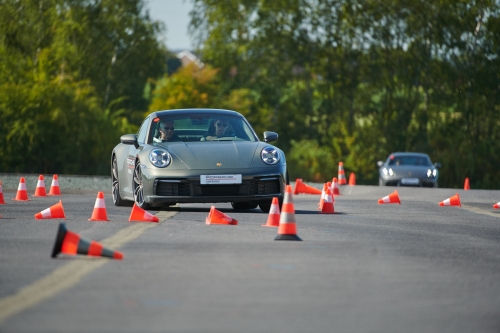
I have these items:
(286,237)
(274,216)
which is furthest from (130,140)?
(286,237)

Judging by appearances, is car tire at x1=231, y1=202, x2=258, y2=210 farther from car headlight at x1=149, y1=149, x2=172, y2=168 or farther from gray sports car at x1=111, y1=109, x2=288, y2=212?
car headlight at x1=149, y1=149, x2=172, y2=168

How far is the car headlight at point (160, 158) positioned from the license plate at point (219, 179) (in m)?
0.55

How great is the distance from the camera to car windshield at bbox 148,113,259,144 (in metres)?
15.9

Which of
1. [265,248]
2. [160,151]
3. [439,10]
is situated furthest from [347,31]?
[265,248]

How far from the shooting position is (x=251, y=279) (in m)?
8.09

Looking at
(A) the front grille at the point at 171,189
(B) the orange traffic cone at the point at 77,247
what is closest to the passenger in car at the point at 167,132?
(A) the front grille at the point at 171,189

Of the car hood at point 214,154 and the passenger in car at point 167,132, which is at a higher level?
the passenger in car at point 167,132

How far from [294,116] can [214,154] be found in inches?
2063

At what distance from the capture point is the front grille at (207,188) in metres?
14.8

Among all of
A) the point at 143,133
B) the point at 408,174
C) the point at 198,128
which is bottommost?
the point at 408,174

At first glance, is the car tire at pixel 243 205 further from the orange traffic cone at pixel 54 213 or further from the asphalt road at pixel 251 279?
the orange traffic cone at pixel 54 213

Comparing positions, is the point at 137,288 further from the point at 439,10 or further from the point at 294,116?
the point at 294,116

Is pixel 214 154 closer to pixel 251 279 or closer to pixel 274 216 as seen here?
pixel 274 216

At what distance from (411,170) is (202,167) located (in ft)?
63.1
